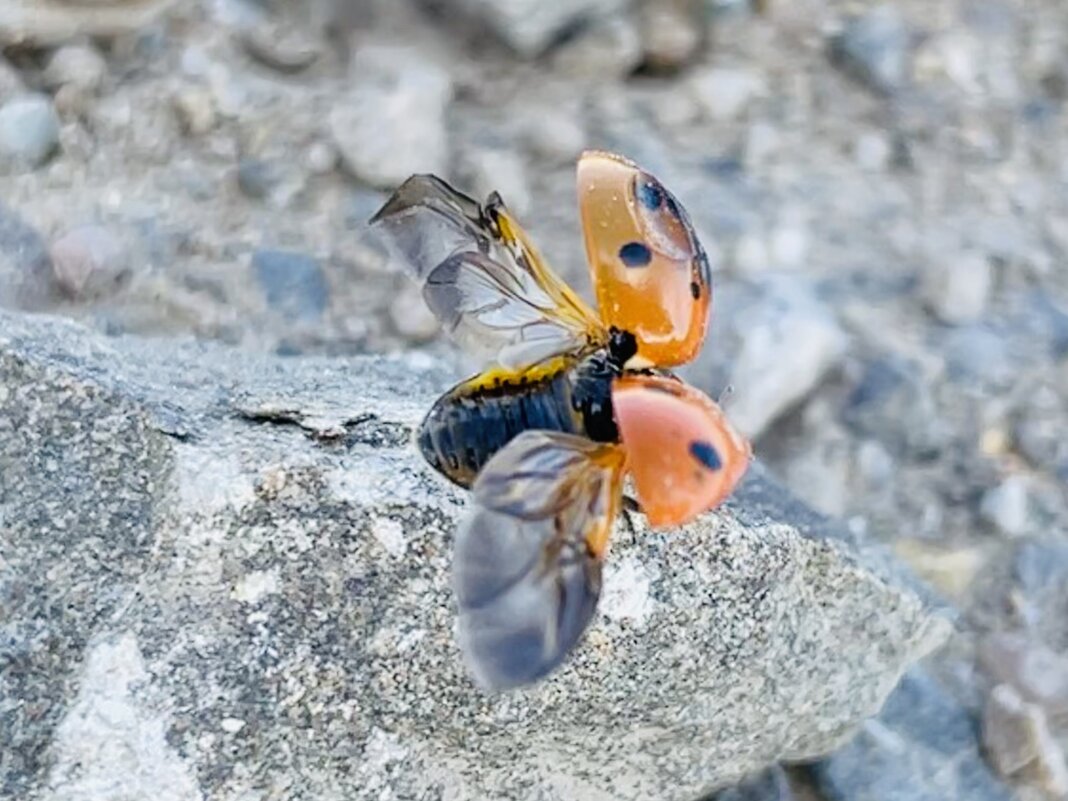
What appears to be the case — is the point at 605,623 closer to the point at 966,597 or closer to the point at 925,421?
the point at 966,597

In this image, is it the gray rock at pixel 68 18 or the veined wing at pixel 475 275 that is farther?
the gray rock at pixel 68 18

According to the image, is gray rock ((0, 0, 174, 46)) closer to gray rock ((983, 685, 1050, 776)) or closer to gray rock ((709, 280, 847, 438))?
gray rock ((709, 280, 847, 438))

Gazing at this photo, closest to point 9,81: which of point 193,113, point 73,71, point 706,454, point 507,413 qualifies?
point 73,71

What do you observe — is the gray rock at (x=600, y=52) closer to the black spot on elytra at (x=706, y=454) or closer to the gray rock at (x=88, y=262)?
the gray rock at (x=88, y=262)

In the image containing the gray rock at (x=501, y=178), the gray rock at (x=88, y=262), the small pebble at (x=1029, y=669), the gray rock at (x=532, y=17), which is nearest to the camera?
the small pebble at (x=1029, y=669)

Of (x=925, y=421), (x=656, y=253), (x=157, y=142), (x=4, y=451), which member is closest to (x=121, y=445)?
(x=4, y=451)

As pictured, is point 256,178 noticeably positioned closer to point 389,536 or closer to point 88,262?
point 88,262

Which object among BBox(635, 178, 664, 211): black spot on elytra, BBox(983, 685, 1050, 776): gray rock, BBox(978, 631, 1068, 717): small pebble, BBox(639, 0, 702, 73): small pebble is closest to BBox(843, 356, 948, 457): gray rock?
BBox(978, 631, 1068, 717): small pebble

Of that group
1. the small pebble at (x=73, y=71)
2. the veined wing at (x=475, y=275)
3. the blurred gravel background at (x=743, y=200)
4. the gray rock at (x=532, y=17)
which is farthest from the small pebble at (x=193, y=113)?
the veined wing at (x=475, y=275)
